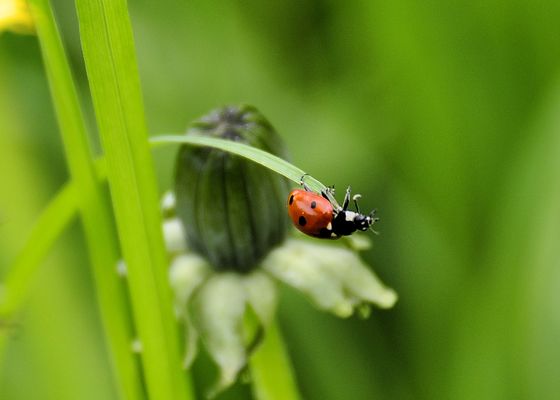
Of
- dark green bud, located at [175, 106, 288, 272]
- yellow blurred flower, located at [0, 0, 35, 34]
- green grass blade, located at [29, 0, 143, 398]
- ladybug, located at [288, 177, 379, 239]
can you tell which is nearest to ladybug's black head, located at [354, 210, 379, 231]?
ladybug, located at [288, 177, 379, 239]

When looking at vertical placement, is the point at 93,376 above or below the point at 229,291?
below

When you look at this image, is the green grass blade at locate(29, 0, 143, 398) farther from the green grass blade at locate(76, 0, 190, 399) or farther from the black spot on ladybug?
the black spot on ladybug

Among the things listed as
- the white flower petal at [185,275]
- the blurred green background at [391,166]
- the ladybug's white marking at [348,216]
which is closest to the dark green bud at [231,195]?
the white flower petal at [185,275]

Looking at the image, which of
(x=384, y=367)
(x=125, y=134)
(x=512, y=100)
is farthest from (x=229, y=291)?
(x=512, y=100)

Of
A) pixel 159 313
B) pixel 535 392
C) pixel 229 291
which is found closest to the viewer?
pixel 159 313

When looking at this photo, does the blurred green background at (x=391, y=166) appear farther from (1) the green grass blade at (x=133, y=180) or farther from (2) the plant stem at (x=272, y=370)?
(1) the green grass blade at (x=133, y=180)

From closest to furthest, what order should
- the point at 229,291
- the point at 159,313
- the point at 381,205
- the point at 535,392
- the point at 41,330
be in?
the point at 159,313 < the point at 229,291 < the point at 535,392 < the point at 41,330 < the point at 381,205

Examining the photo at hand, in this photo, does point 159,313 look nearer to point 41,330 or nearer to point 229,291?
point 229,291
